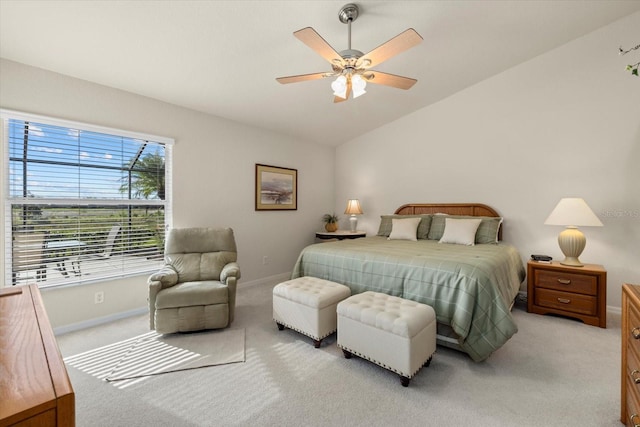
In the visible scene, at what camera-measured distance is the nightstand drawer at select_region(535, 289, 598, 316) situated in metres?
2.92

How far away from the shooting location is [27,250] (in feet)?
8.47

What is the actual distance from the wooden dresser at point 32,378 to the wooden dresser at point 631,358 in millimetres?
2121

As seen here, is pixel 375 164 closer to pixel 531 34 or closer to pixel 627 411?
pixel 531 34

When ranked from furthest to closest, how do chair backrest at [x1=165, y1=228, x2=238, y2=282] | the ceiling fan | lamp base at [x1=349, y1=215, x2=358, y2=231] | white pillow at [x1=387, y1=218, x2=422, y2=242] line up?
lamp base at [x1=349, y1=215, x2=358, y2=231]
white pillow at [x1=387, y1=218, x2=422, y2=242]
chair backrest at [x1=165, y1=228, x2=238, y2=282]
the ceiling fan

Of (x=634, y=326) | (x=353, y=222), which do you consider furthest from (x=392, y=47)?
(x=353, y=222)

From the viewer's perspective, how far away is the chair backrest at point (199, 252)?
3.13m

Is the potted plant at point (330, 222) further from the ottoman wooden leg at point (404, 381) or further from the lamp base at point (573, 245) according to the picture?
the ottoman wooden leg at point (404, 381)

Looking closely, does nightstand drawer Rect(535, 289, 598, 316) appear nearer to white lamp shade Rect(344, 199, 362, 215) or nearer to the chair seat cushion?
white lamp shade Rect(344, 199, 362, 215)

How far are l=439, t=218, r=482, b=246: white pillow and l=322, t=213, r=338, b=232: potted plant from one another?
2.00 m

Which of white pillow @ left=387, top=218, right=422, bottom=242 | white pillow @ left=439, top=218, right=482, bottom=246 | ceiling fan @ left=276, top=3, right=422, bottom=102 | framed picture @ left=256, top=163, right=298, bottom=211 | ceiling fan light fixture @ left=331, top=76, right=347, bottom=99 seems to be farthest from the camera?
framed picture @ left=256, top=163, right=298, bottom=211

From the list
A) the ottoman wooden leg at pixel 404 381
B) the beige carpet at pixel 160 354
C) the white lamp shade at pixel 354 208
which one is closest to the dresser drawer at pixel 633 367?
the ottoman wooden leg at pixel 404 381

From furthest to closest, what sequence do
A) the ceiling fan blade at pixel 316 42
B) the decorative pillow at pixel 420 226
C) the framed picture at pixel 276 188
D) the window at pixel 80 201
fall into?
the framed picture at pixel 276 188 → the decorative pillow at pixel 420 226 → the window at pixel 80 201 → the ceiling fan blade at pixel 316 42

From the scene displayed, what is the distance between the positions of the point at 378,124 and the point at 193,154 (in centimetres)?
312

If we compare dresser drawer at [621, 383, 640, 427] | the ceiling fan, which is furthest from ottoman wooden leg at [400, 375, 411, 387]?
the ceiling fan
